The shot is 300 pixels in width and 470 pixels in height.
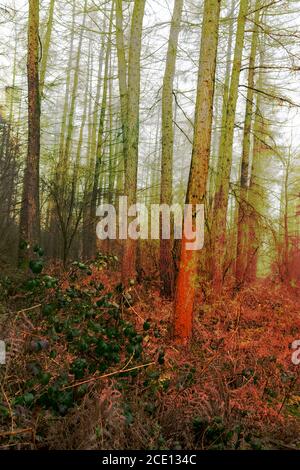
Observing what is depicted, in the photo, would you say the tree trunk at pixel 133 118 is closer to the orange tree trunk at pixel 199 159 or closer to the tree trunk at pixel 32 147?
the tree trunk at pixel 32 147

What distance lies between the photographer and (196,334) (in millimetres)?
5910

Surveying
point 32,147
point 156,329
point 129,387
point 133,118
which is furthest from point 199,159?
point 32,147

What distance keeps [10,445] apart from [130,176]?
20.8 ft

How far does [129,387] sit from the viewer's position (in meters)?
4.13

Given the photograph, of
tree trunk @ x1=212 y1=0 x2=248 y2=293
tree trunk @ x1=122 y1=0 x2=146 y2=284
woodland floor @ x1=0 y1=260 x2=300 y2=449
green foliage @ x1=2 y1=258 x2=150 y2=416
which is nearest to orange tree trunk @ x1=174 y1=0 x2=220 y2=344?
woodland floor @ x1=0 y1=260 x2=300 y2=449

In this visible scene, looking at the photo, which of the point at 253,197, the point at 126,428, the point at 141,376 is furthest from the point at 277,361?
the point at 253,197

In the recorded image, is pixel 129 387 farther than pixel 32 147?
No

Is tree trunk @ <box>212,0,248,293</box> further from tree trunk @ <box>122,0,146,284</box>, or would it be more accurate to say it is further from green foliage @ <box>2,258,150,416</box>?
green foliage @ <box>2,258,150,416</box>

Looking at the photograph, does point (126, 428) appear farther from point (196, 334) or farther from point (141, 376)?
point (196, 334)

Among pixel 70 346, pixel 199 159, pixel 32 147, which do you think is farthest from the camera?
pixel 32 147

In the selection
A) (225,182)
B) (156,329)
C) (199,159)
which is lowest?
(156,329)

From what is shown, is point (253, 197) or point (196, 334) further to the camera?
point (253, 197)

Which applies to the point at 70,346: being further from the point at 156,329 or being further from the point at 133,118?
the point at 133,118
